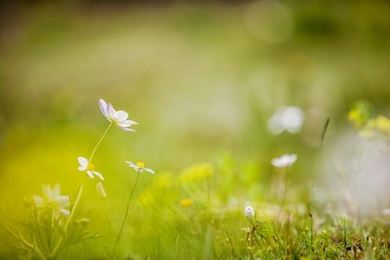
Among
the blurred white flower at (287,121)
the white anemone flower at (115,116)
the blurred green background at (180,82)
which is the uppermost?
the blurred green background at (180,82)

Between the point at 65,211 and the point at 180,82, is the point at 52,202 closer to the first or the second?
the point at 65,211

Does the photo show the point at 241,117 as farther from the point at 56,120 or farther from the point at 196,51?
the point at 196,51

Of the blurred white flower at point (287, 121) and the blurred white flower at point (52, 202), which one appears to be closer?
the blurred white flower at point (52, 202)

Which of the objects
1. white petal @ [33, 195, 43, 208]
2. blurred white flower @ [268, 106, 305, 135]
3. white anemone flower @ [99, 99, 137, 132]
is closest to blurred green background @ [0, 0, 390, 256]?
blurred white flower @ [268, 106, 305, 135]

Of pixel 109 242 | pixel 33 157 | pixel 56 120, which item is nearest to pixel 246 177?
pixel 109 242

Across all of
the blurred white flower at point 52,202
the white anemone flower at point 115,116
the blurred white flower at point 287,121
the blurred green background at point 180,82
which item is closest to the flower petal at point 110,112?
the white anemone flower at point 115,116

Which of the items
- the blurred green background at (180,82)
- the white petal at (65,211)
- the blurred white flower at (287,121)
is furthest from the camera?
the blurred green background at (180,82)

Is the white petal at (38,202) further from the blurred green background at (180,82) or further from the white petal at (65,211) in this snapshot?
the blurred green background at (180,82)

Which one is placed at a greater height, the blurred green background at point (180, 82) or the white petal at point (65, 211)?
the blurred green background at point (180, 82)
